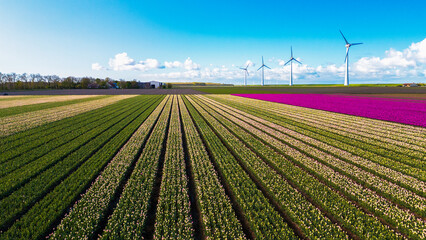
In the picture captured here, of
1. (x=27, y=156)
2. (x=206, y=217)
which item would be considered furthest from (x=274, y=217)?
(x=27, y=156)

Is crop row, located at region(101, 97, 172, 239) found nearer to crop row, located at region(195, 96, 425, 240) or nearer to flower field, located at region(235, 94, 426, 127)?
crop row, located at region(195, 96, 425, 240)

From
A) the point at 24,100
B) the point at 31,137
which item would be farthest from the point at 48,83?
the point at 31,137

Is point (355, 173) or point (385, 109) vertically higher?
point (385, 109)

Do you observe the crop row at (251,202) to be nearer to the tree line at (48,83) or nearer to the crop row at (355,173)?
the crop row at (355,173)

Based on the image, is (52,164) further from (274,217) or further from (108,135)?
(274,217)

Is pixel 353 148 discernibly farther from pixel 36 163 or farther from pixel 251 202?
pixel 36 163

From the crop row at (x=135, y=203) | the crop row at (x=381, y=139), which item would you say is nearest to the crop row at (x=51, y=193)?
the crop row at (x=135, y=203)

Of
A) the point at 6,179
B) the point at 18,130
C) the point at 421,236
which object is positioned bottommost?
the point at 421,236
